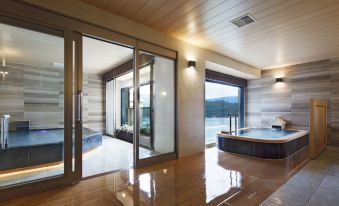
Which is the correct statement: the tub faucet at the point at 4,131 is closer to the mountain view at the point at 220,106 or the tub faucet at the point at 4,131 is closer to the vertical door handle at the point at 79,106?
the vertical door handle at the point at 79,106

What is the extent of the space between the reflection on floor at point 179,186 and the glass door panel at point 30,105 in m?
0.51

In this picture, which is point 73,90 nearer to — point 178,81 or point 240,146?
point 178,81

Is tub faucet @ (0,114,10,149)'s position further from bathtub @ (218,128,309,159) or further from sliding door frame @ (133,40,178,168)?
bathtub @ (218,128,309,159)

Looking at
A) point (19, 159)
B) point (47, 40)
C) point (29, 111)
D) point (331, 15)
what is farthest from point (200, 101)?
point (29, 111)

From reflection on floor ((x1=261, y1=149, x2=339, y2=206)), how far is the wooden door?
2.10 feet

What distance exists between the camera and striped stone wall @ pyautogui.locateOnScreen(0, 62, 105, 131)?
2758 mm

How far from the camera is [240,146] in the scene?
415 centimetres

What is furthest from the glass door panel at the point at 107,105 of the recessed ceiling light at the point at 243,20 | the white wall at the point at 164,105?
the recessed ceiling light at the point at 243,20

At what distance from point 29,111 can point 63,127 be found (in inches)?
97.7

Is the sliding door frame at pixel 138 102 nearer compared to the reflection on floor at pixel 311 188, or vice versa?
the reflection on floor at pixel 311 188

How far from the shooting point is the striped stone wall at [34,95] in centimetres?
276

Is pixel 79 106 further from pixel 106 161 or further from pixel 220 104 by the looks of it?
pixel 220 104

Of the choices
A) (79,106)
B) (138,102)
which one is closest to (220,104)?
(138,102)

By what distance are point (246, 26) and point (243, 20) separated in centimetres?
25
